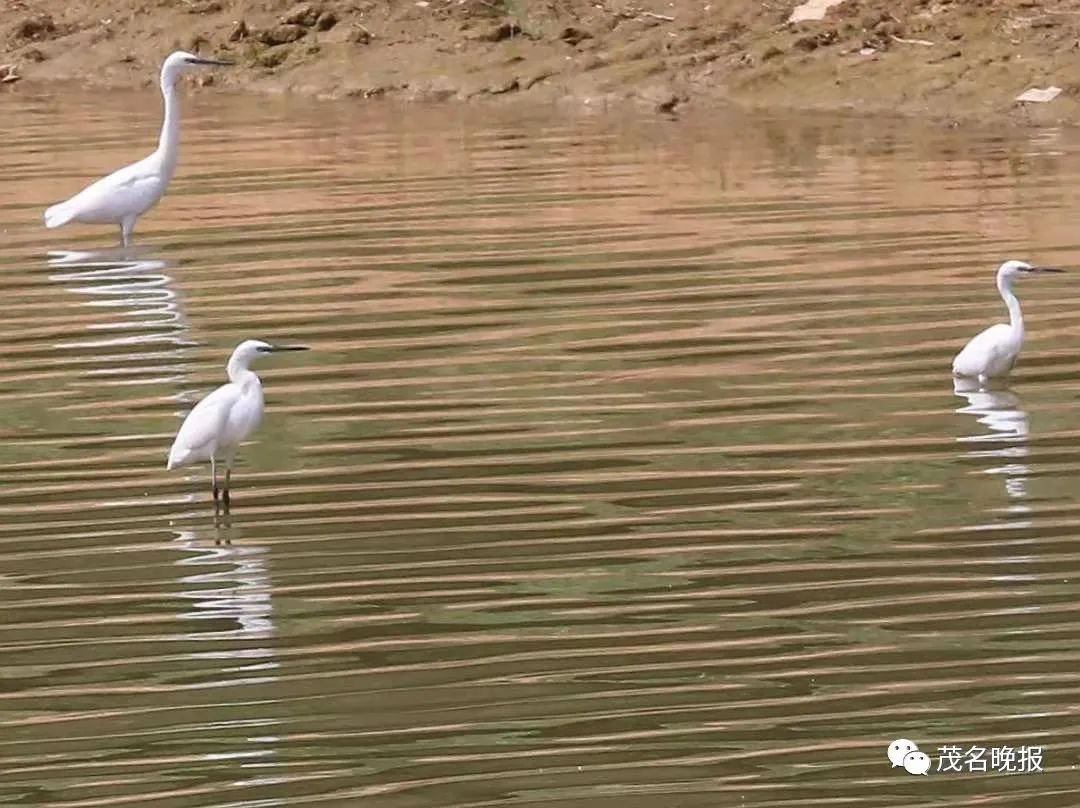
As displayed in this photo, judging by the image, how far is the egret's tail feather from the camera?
17.0 m

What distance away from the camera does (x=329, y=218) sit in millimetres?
17047

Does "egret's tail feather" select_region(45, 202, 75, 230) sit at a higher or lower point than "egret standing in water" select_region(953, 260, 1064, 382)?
lower

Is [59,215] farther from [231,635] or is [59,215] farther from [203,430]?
[231,635]

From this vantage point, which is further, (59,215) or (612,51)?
(612,51)

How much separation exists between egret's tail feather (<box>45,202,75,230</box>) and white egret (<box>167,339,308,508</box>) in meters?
7.29

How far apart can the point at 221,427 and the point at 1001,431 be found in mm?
2968

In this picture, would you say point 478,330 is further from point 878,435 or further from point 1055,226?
point 1055,226

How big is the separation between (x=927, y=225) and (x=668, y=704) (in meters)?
9.02

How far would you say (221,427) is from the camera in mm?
9602

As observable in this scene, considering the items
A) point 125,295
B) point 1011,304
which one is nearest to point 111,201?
point 125,295

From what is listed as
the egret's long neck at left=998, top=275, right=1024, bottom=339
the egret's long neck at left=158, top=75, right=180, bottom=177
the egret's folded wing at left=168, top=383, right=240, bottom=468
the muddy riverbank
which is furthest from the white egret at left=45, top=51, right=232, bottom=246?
the egret's folded wing at left=168, top=383, right=240, bottom=468

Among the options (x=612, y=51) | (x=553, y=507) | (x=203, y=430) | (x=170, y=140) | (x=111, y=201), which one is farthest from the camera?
(x=612, y=51)

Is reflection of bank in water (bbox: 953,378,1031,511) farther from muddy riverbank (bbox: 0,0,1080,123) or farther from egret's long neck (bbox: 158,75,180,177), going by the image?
muddy riverbank (bbox: 0,0,1080,123)

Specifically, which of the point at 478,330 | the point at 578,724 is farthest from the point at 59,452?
the point at 578,724
